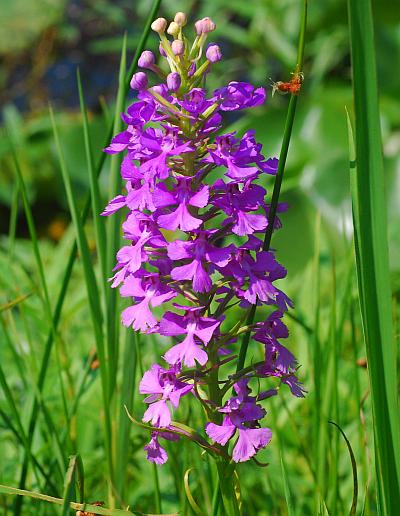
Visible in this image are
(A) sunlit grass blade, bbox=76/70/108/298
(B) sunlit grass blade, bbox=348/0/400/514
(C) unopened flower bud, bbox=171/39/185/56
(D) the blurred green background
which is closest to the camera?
(B) sunlit grass blade, bbox=348/0/400/514

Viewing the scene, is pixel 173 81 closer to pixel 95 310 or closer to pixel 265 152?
pixel 95 310

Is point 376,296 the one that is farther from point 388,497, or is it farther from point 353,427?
point 353,427

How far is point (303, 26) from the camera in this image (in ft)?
1.65

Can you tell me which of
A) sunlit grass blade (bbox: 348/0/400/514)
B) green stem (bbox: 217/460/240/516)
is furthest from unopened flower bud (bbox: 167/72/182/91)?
A: green stem (bbox: 217/460/240/516)

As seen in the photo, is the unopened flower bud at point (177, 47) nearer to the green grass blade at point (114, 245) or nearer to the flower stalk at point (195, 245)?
the flower stalk at point (195, 245)

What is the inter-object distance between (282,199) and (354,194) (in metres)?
1.49

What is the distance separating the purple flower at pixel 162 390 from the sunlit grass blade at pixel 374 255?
135 mm

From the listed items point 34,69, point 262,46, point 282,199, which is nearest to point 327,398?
point 282,199

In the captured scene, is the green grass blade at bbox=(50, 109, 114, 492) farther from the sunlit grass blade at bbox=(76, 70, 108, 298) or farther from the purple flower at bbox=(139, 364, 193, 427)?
the purple flower at bbox=(139, 364, 193, 427)

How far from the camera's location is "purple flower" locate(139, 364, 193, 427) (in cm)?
54

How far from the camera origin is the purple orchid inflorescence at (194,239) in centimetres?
53

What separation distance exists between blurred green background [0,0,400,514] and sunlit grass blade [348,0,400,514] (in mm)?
140

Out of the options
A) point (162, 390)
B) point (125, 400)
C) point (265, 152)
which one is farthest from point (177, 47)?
point (265, 152)

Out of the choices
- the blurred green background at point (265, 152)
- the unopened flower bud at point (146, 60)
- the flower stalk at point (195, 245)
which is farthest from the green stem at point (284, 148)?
the blurred green background at point (265, 152)
